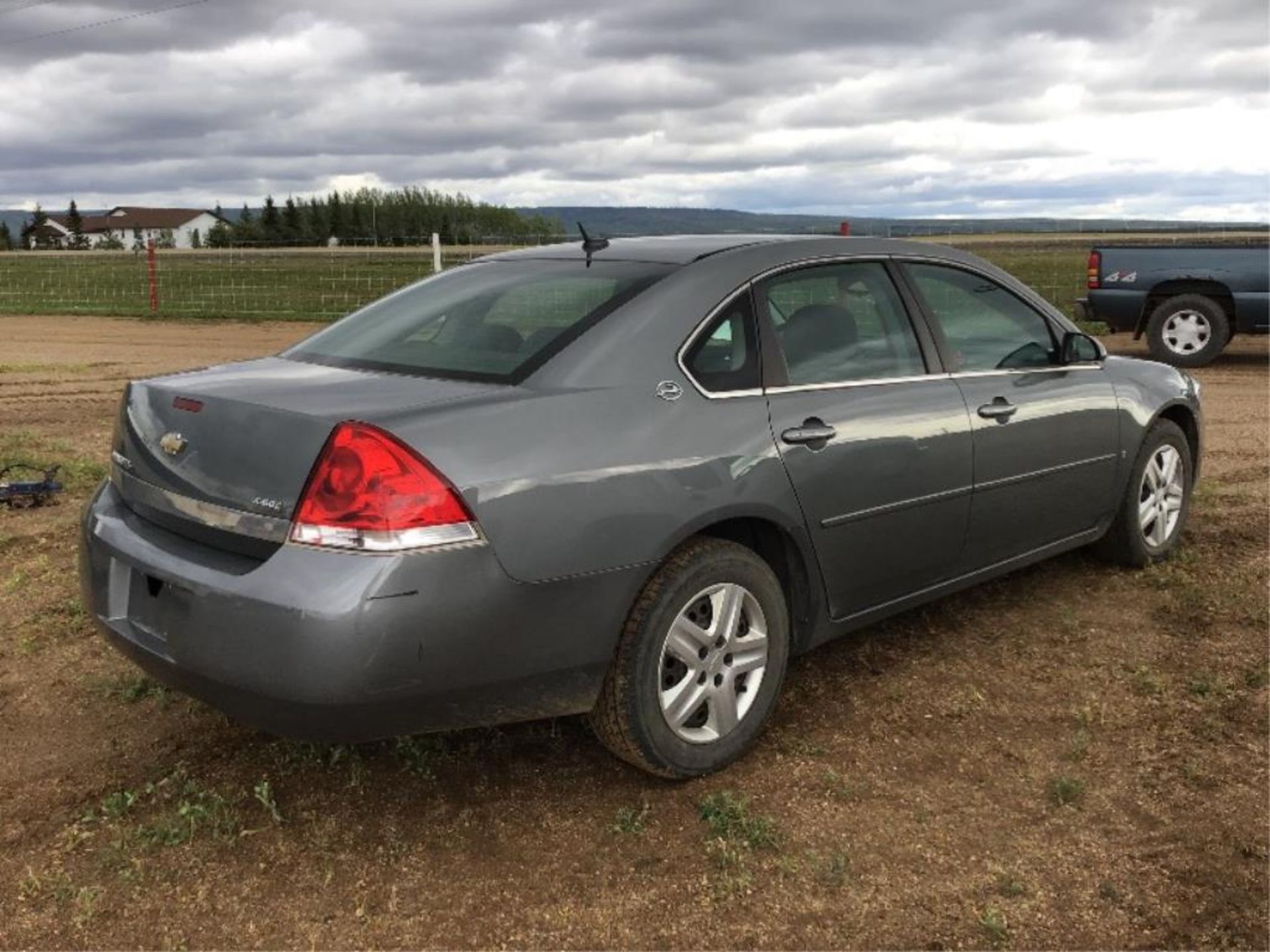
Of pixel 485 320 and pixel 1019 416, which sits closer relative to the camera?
pixel 485 320

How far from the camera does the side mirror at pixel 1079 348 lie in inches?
187

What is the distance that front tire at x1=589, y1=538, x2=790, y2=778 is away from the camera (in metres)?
3.18

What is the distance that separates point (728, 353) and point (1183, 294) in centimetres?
1164

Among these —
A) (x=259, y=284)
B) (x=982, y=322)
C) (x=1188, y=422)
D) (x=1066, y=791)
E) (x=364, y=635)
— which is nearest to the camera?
(x=364, y=635)

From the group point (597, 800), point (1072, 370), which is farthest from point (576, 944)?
point (1072, 370)

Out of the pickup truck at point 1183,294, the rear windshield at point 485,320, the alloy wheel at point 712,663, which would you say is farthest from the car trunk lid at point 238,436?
the pickup truck at point 1183,294

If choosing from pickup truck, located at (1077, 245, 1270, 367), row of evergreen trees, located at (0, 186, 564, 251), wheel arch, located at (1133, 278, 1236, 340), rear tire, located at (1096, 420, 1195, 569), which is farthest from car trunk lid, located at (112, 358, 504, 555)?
row of evergreen trees, located at (0, 186, 564, 251)

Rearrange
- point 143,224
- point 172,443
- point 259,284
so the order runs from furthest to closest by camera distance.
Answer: point 143,224 < point 259,284 < point 172,443

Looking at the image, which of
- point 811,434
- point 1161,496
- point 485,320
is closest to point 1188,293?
point 1161,496

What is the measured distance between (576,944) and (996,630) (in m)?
2.59

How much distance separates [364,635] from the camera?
106 inches

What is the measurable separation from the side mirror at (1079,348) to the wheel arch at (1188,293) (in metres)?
9.53

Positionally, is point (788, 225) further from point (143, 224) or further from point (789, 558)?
point (143, 224)

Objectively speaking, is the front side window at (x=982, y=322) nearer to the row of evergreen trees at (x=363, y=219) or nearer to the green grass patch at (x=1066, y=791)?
the green grass patch at (x=1066, y=791)
